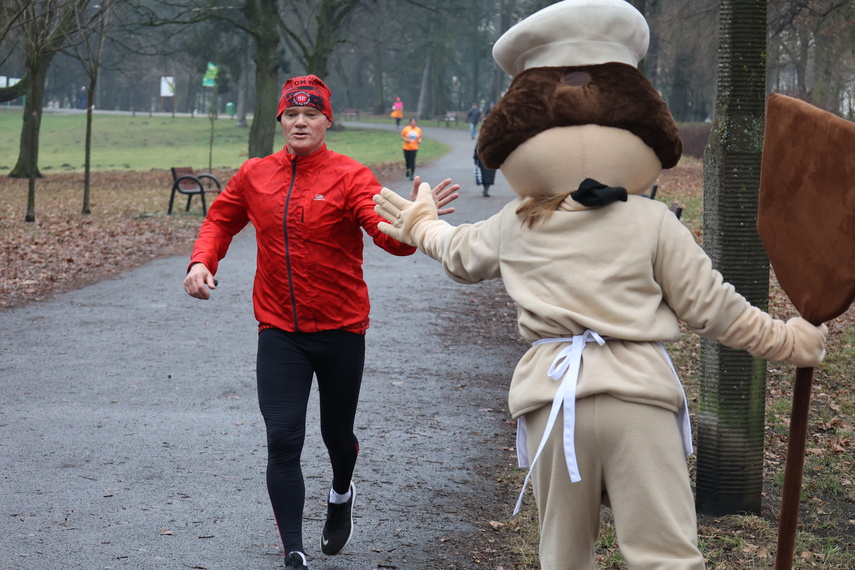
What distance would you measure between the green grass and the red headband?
32.8 m

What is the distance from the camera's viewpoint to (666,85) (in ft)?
190

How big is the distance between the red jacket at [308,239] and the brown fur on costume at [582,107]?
1.14m

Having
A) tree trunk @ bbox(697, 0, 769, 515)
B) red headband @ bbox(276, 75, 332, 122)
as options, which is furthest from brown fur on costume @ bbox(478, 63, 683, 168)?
tree trunk @ bbox(697, 0, 769, 515)

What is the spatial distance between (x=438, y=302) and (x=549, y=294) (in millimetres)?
9079

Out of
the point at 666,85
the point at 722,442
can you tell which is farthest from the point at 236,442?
the point at 666,85

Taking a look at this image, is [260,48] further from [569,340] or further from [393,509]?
[569,340]

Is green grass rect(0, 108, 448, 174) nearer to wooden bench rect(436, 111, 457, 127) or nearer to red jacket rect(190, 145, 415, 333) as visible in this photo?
wooden bench rect(436, 111, 457, 127)

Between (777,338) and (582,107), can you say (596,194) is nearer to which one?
(582,107)

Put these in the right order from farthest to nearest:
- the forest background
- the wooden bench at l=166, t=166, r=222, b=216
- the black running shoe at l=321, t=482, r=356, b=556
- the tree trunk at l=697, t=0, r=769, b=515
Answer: the wooden bench at l=166, t=166, r=222, b=216
the forest background
the tree trunk at l=697, t=0, r=769, b=515
the black running shoe at l=321, t=482, r=356, b=556

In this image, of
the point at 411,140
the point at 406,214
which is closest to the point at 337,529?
the point at 406,214

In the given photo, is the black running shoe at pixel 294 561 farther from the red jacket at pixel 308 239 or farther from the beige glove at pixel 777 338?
the beige glove at pixel 777 338

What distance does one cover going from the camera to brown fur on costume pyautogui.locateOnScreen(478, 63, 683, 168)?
10.6 ft

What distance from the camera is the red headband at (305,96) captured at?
4.52m

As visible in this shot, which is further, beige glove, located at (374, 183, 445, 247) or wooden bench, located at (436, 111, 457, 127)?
wooden bench, located at (436, 111, 457, 127)
